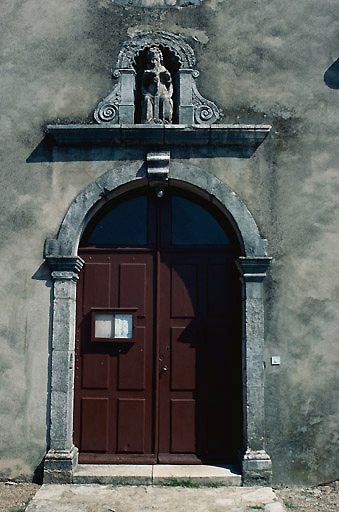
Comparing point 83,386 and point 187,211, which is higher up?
point 187,211

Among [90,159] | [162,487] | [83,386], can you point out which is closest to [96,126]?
[90,159]

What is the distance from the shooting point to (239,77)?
5.68 m

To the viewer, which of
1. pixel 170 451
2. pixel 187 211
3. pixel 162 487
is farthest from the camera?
pixel 187 211

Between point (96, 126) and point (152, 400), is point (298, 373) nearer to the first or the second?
point (152, 400)

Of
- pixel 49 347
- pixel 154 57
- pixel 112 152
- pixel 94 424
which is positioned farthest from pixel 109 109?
pixel 94 424

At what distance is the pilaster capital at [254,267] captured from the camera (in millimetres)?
5316

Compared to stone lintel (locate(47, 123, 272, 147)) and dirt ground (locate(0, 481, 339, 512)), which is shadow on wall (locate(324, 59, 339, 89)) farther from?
dirt ground (locate(0, 481, 339, 512))

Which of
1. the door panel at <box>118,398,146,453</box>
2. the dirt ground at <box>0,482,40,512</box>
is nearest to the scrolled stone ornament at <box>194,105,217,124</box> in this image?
the door panel at <box>118,398,146,453</box>

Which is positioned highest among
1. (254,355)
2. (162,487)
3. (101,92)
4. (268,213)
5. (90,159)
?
(101,92)

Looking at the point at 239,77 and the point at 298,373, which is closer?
the point at 298,373

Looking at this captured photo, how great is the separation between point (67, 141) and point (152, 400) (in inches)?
115

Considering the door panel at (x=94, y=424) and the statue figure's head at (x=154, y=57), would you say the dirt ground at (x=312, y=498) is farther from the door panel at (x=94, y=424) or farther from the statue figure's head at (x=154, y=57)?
the statue figure's head at (x=154, y=57)

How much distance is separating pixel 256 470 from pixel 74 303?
2494 millimetres

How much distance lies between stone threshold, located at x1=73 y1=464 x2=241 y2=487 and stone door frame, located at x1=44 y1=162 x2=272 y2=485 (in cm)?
13
